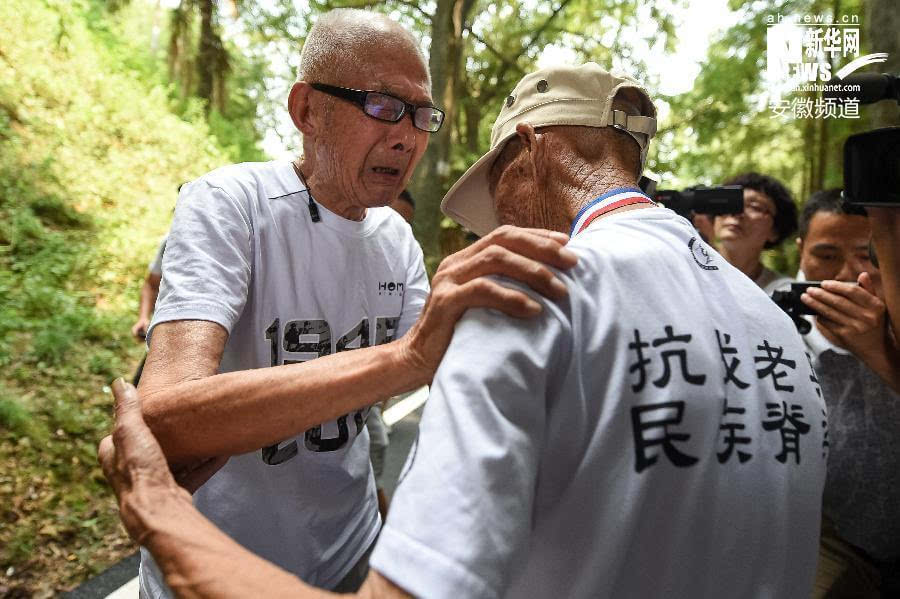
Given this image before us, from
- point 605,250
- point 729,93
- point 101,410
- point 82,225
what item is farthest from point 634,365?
point 729,93

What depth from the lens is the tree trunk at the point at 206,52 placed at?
28.4ft

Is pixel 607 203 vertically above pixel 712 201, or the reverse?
pixel 607 203

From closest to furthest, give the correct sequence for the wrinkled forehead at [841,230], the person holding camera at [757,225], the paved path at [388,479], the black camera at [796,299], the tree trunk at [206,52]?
the black camera at [796,299], the wrinkled forehead at [841,230], the paved path at [388,479], the person holding camera at [757,225], the tree trunk at [206,52]

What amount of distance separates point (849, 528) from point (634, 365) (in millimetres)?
1984

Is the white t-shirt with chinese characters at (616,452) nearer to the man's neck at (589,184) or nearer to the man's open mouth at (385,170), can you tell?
the man's neck at (589,184)

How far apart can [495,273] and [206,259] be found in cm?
89

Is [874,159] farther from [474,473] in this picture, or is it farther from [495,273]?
[474,473]

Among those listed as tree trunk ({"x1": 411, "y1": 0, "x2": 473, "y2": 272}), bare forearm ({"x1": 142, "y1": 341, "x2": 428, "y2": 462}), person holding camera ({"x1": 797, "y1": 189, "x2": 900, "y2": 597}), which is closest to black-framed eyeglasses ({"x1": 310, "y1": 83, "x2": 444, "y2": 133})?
bare forearm ({"x1": 142, "y1": 341, "x2": 428, "y2": 462})

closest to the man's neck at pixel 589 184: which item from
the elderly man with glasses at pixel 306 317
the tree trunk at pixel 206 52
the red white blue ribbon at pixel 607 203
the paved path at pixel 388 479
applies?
the red white blue ribbon at pixel 607 203

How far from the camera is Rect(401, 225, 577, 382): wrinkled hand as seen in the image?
87 cm

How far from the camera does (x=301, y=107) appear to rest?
1.85m

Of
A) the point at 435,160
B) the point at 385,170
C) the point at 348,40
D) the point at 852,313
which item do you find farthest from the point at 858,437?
the point at 435,160

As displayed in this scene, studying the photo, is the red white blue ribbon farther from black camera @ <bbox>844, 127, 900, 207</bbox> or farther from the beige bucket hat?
black camera @ <bbox>844, 127, 900, 207</bbox>

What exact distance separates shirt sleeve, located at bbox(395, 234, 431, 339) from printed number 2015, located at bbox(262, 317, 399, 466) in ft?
0.76
